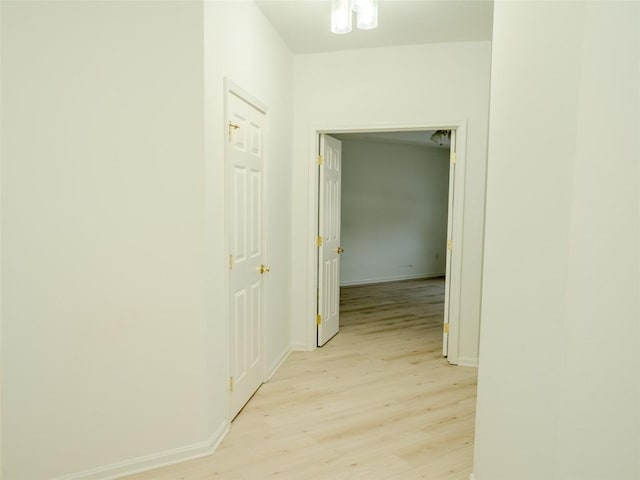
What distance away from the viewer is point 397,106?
4035 mm

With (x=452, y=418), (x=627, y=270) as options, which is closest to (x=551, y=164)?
(x=627, y=270)

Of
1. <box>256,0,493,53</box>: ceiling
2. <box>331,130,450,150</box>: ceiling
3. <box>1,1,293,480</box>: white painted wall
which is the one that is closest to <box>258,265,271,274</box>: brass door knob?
<box>1,1,293,480</box>: white painted wall

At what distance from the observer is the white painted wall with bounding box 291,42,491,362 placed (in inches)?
153

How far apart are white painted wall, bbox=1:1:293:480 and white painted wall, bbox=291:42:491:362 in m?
1.70

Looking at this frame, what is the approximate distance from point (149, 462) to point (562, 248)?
2.29 m

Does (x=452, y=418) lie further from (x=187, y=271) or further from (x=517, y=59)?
(x=517, y=59)

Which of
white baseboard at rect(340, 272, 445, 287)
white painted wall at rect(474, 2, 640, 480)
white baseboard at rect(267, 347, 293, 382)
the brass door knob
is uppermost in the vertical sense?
white painted wall at rect(474, 2, 640, 480)

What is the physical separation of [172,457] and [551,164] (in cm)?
235

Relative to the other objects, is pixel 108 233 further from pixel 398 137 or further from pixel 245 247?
pixel 398 137

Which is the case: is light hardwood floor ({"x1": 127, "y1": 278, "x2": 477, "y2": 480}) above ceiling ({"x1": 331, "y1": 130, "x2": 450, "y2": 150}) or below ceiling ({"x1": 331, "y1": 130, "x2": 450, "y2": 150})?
below

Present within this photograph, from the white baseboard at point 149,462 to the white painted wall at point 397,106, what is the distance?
1.91m

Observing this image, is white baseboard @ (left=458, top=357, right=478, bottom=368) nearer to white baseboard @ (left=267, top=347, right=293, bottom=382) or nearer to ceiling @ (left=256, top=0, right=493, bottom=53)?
white baseboard @ (left=267, top=347, right=293, bottom=382)

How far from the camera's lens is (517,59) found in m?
1.69

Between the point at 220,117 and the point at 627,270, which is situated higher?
the point at 220,117
